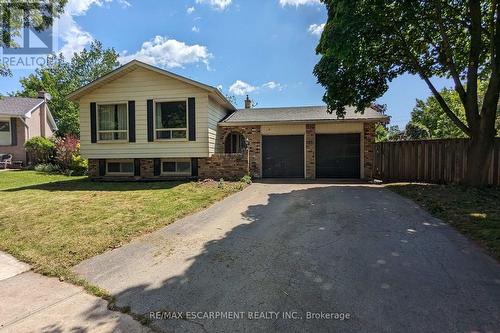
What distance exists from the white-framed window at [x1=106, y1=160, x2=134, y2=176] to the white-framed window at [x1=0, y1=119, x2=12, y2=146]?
13.3m

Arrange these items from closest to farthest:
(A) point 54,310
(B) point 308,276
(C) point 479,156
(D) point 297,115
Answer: (A) point 54,310 < (B) point 308,276 < (C) point 479,156 < (D) point 297,115

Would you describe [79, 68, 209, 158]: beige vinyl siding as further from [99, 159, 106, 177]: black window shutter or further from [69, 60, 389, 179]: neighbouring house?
[99, 159, 106, 177]: black window shutter

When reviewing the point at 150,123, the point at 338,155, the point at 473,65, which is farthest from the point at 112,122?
the point at 473,65

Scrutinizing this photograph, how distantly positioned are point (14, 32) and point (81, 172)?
335 inches

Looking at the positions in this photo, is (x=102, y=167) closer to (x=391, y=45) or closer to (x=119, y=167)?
(x=119, y=167)

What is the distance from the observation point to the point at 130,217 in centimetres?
683

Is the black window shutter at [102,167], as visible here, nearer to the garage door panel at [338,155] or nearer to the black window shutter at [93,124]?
the black window shutter at [93,124]

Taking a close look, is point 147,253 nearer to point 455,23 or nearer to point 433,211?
point 433,211

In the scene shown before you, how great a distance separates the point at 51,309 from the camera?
325 centimetres

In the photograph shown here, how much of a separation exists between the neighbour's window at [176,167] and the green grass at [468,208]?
8661 mm

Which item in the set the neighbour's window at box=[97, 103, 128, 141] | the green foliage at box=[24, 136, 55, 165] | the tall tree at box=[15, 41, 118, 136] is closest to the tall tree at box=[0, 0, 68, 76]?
the neighbour's window at box=[97, 103, 128, 141]

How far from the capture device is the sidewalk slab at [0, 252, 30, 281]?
168 inches

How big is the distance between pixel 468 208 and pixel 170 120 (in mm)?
11222

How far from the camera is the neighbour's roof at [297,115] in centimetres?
1358
